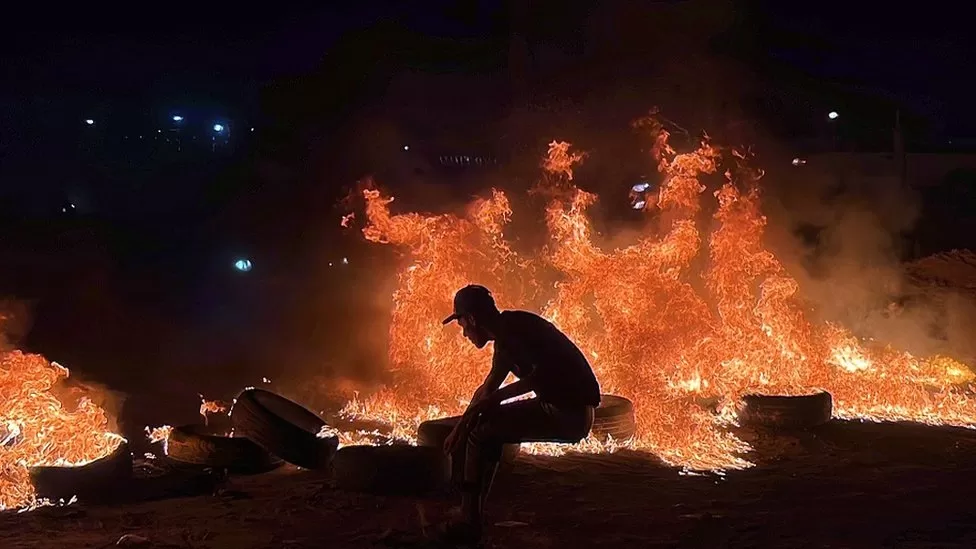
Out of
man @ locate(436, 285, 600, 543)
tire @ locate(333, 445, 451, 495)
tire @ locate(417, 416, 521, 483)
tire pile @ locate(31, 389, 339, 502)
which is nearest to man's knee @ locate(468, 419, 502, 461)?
man @ locate(436, 285, 600, 543)

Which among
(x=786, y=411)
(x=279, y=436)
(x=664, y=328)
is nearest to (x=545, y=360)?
(x=279, y=436)

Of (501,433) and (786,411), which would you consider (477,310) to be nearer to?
(501,433)

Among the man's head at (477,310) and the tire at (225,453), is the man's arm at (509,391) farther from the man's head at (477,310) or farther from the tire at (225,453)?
the tire at (225,453)

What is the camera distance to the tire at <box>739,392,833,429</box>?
11875 mm

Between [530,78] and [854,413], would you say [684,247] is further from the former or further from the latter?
[530,78]

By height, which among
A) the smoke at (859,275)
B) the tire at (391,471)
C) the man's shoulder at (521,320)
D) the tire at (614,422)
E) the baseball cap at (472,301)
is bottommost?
the tire at (391,471)

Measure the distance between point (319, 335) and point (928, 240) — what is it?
1666 centimetres

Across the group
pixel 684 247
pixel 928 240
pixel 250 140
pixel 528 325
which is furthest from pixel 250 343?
pixel 928 240

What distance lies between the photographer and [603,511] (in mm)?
8383

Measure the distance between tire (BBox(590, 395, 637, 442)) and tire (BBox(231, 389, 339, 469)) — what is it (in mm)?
3266

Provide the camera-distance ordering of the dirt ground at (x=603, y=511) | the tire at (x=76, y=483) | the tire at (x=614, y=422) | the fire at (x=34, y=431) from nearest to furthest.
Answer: the dirt ground at (x=603, y=511) → the tire at (x=76, y=483) → the fire at (x=34, y=431) → the tire at (x=614, y=422)

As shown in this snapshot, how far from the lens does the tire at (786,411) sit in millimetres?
11875

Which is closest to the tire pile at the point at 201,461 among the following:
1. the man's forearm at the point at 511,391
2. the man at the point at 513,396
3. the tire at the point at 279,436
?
the tire at the point at 279,436

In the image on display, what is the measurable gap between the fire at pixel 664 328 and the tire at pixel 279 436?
82.3 inches
